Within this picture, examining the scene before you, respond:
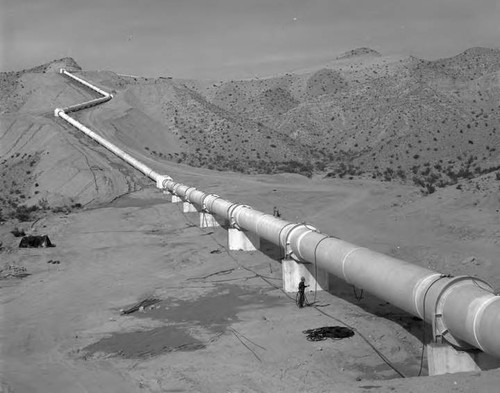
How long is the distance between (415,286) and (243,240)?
51.1 ft

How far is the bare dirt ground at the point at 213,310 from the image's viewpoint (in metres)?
13.8

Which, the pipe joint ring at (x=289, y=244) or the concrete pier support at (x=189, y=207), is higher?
the pipe joint ring at (x=289, y=244)

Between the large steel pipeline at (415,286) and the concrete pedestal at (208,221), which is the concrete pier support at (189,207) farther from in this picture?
the large steel pipeline at (415,286)

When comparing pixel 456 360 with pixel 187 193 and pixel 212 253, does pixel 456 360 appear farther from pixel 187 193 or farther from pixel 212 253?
pixel 187 193

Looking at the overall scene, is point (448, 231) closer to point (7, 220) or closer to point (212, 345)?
point (212, 345)

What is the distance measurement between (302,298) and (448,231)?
11617 mm

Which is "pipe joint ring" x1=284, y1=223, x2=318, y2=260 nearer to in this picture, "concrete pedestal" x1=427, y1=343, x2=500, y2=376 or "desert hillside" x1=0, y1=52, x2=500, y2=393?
"desert hillside" x1=0, y1=52, x2=500, y2=393

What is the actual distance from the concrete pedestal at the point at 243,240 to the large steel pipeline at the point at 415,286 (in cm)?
481

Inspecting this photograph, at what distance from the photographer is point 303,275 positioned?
20.6m

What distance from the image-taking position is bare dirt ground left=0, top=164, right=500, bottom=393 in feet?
45.3

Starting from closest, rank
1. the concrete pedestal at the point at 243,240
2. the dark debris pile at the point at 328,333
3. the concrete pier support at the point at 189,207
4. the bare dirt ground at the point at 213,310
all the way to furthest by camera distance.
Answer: the bare dirt ground at the point at 213,310, the dark debris pile at the point at 328,333, the concrete pedestal at the point at 243,240, the concrete pier support at the point at 189,207

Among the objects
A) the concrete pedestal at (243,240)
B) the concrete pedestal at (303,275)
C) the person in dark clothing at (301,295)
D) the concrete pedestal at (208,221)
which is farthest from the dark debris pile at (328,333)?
the concrete pedestal at (208,221)

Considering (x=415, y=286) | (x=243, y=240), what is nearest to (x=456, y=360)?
(x=415, y=286)

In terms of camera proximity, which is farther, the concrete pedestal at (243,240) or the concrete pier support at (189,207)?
the concrete pier support at (189,207)
